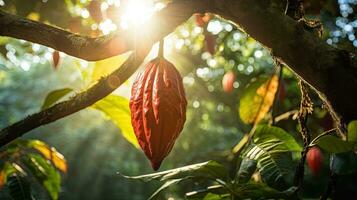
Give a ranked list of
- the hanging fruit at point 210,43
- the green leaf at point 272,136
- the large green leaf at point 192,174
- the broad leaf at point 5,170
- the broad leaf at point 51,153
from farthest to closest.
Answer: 1. the hanging fruit at point 210,43
2. the broad leaf at point 51,153
3. the broad leaf at point 5,170
4. the green leaf at point 272,136
5. the large green leaf at point 192,174

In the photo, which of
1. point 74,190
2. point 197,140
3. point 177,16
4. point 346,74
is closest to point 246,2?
point 177,16

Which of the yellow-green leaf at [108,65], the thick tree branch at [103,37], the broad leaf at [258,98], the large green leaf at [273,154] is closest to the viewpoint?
the thick tree branch at [103,37]

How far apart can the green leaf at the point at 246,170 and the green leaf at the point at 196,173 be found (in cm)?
4

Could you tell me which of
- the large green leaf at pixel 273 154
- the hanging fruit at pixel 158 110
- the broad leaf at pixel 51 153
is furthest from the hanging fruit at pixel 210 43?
the hanging fruit at pixel 158 110

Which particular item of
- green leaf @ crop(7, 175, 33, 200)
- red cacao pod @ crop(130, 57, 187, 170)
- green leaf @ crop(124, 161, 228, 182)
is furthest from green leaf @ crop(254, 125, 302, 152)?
green leaf @ crop(7, 175, 33, 200)

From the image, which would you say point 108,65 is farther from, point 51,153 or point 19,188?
point 51,153

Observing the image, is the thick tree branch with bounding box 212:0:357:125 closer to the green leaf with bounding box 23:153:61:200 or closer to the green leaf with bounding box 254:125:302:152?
the green leaf with bounding box 254:125:302:152

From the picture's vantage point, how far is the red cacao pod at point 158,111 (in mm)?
1018

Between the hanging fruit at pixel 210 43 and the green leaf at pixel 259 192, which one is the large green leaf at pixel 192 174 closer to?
the green leaf at pixel 259 192

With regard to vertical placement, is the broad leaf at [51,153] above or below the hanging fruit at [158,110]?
below

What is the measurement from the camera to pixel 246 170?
3.79 ft

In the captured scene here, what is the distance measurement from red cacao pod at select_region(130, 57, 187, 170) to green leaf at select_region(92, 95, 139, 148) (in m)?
0.53

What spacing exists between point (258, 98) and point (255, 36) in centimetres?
151

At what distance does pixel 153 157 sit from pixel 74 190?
18.9 metres
